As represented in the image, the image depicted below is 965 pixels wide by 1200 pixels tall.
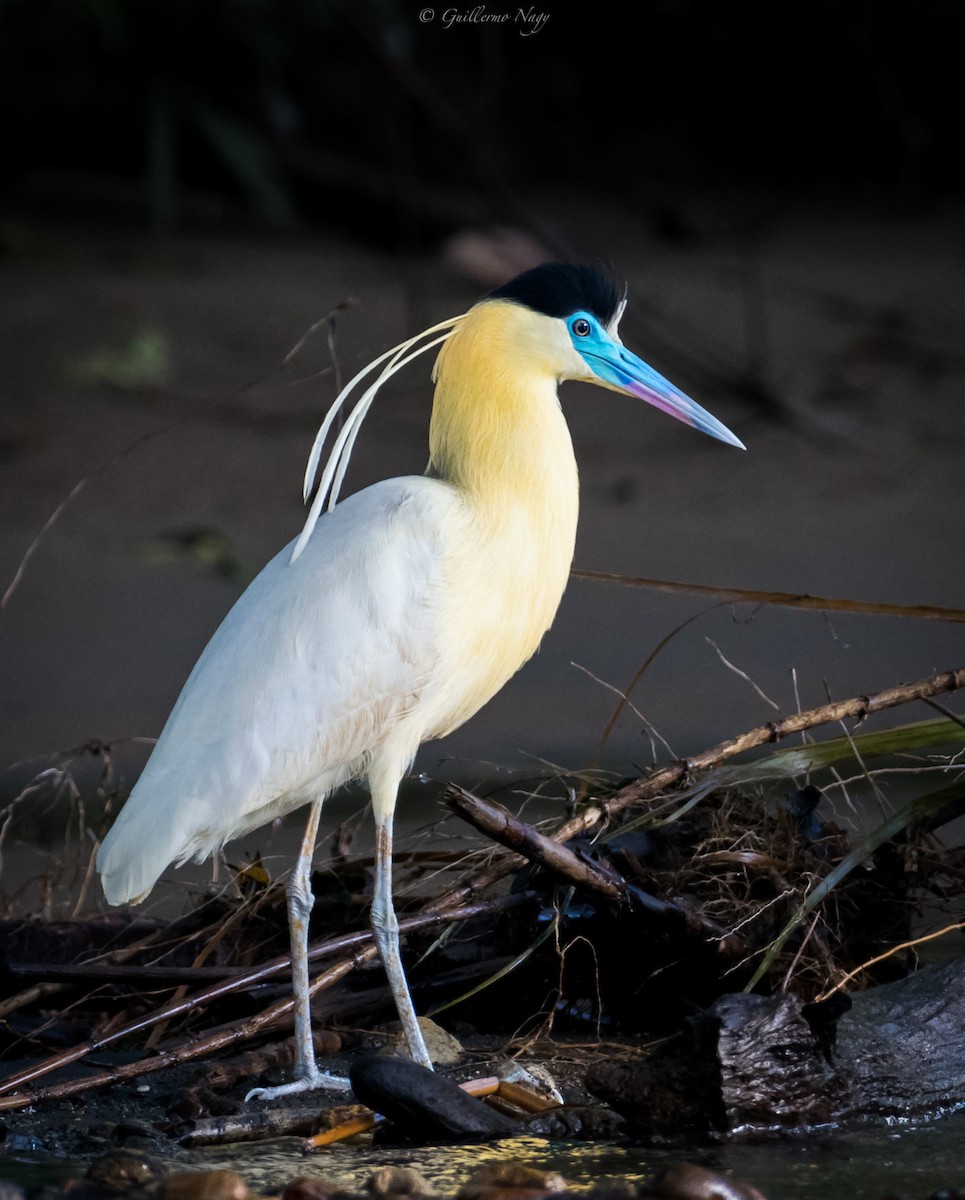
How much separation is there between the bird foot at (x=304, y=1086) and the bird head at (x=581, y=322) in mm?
1303

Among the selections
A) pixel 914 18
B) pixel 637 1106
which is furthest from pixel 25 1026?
pixel 914 18

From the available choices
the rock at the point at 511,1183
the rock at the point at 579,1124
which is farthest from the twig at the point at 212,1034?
the rock at the point at 511,1183

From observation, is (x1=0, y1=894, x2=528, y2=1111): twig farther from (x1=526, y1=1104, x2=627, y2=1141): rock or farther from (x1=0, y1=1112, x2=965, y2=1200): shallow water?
(x1=526, y1=1104, x2=627, y2=1141): rock

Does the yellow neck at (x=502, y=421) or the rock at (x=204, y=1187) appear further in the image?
the yellow neck at (x=502, y=421)

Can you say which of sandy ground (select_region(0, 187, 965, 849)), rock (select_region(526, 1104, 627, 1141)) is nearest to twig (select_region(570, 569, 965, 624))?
sandy ground (select_region(0, 187, 965, 849))

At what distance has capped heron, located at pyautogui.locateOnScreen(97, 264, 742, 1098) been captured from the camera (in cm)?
283

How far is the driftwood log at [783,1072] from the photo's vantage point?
243 cm

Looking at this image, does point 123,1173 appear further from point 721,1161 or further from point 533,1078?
point 721,1161

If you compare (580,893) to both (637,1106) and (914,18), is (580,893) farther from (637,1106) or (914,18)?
(914,18)

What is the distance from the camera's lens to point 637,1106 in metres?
2.45

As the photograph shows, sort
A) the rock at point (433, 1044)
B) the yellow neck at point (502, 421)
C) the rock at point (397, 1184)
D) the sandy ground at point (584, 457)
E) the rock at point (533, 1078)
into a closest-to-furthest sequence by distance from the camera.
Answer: the rock at point (397, 1184) → the rock at point (533, 1078) → the rock at point (433, 1044) → the yellow neck at point (502, 421) → the sandy ground at point (584, 457)

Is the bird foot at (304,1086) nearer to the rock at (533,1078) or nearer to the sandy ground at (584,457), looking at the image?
the rock at (533,1078)

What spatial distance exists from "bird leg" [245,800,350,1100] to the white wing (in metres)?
0.12

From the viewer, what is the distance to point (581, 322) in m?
3.08
